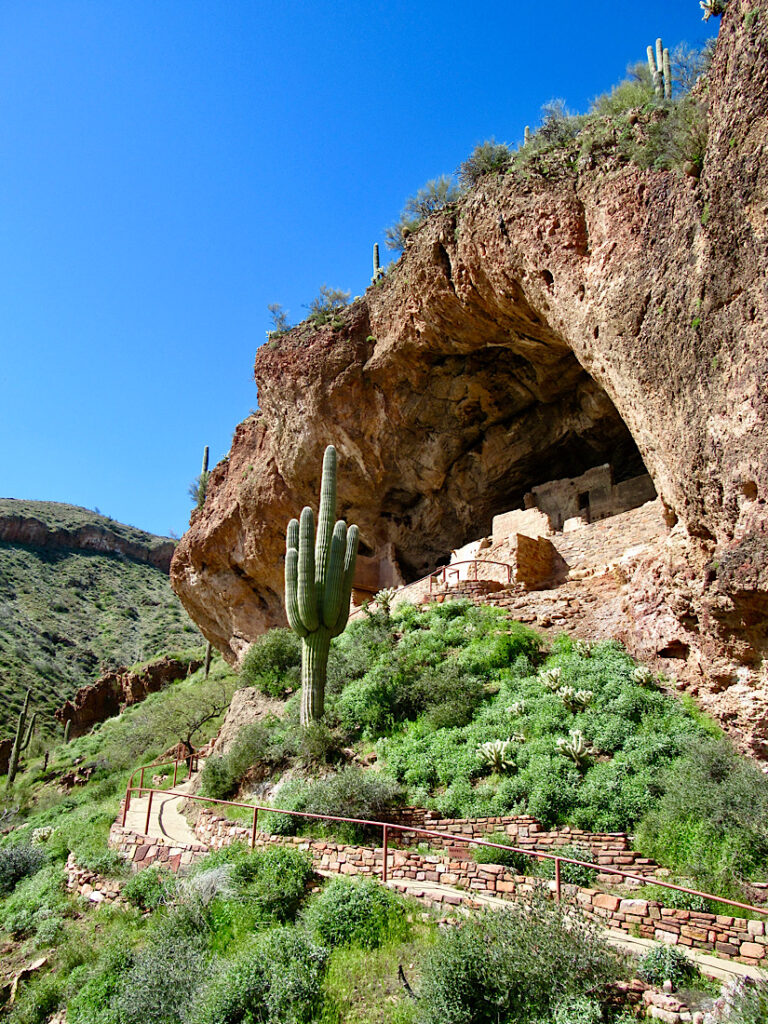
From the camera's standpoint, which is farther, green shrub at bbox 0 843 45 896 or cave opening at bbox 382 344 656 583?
cave opening at bbox 382 344 656 583

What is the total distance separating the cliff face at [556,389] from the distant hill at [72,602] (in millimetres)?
15644

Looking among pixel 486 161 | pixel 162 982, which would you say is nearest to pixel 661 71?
pixel 486 161

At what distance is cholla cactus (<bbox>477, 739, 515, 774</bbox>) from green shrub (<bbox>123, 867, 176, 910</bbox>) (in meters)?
4.57

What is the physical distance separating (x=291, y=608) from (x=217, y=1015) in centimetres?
821

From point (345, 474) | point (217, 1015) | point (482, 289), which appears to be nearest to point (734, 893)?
point (217, 1015)

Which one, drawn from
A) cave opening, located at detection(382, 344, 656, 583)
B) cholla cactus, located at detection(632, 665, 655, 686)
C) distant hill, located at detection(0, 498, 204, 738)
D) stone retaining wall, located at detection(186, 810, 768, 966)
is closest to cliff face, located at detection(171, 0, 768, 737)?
cave opening, located at detection(382, 344, 656, 583)

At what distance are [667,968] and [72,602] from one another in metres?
50.9

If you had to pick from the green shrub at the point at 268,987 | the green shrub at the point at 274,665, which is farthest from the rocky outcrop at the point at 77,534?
the green shrub at the point at 268,987

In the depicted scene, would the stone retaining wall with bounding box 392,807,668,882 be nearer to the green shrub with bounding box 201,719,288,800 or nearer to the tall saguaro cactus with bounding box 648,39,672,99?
the green shrub with bounding box 201,719,288,800

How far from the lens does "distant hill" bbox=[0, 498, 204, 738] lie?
127 feet

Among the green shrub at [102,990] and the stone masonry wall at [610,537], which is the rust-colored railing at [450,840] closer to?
the green shrub at [102,990]

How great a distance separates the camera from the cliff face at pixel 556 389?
9141 millimetres

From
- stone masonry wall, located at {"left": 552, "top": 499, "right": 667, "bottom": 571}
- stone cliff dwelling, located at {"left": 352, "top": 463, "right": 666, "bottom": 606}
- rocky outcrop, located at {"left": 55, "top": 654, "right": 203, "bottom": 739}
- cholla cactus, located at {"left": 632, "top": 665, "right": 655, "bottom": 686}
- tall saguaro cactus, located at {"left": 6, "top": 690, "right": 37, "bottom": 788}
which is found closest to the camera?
cholla cactus, located at {"left": 632, "top": 665, "right": 655, "bottom": 686}

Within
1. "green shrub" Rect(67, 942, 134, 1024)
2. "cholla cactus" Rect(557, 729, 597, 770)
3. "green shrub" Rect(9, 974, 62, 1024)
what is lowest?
"green shrub" Rect(9, 974, 62, 1024)
